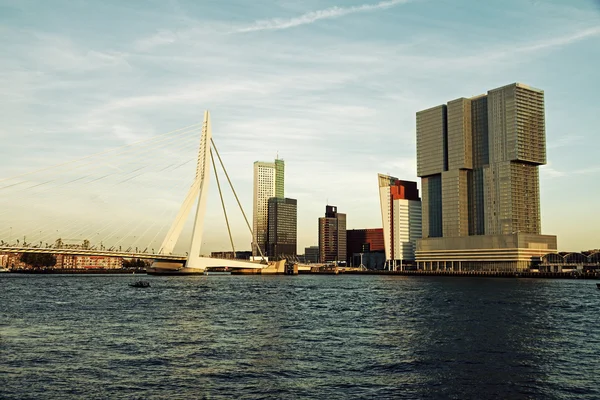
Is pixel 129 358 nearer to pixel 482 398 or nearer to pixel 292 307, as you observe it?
pixel 482 398

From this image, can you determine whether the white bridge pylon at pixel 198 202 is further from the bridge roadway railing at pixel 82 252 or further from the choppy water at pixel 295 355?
the choppy water at pixel 295 355

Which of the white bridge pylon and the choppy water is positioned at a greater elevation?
the white bridge pylon

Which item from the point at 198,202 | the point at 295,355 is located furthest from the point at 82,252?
the point at 295,355

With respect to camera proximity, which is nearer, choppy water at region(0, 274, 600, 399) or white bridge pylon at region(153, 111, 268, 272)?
choppy water at region(0, 274, 600, 399)

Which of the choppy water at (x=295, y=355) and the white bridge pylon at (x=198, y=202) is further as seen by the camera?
the white bridge pylon at (x=198, y=202)

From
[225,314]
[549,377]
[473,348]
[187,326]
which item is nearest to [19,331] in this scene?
[187,326]

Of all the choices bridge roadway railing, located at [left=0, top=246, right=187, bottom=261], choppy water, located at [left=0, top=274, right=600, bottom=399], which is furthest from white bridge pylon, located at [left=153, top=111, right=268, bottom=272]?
choppy water, located at [left=0, top=274, right=600, bottom=399]

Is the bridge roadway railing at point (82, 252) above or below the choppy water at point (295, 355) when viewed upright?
above

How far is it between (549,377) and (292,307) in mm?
34308

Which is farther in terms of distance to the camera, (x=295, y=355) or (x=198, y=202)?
(x=198, y=202)

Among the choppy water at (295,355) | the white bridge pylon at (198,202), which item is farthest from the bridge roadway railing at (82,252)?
the choppy water at (295,355)

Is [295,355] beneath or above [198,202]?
beneath

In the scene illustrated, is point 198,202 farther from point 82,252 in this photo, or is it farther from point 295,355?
point 295,355

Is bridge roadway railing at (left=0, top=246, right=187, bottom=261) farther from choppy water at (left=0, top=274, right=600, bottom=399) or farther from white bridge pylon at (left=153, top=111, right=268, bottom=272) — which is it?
choppy water at (left=0, top=274, right=600, bottom=399)
